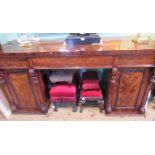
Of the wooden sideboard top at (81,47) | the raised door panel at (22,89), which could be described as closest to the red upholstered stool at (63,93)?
the raised door panel at (22,89)

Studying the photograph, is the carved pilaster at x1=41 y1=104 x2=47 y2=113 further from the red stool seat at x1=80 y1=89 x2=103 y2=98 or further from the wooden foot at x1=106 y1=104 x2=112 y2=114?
the wooden foot at x1=106 y1=104 x2=112 y2=114

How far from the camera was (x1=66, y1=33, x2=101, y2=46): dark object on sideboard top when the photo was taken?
1544 millimetres

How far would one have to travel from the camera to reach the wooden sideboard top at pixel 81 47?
144 cm

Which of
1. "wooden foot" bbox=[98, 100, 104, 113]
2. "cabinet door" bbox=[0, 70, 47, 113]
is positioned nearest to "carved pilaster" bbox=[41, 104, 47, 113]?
"cabinet door" bbox=[0, 70, 47, 113]

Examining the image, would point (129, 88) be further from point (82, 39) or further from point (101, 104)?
point (82, 39)

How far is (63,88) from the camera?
1.86m

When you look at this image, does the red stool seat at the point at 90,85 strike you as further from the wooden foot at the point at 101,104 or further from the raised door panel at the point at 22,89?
the raised door panel at the point at 22,89

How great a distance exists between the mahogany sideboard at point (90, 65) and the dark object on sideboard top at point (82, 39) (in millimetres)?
51

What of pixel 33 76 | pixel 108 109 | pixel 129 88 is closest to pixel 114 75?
pixel 129 88

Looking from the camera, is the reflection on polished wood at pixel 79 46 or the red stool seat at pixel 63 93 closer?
the reflection on polished wood at pixel 79 46
